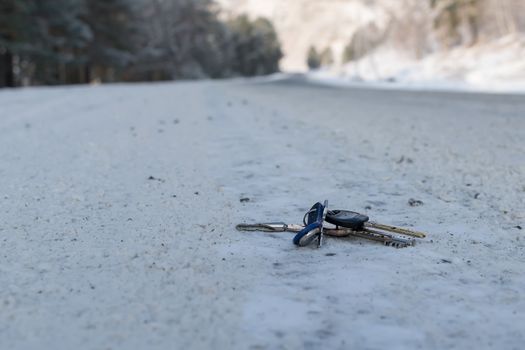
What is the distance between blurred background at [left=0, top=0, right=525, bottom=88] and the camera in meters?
28.3

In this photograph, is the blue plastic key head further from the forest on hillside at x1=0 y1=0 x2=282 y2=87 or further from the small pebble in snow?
the forest on hillside at x1=0 y1=0 x2=282 y2=87

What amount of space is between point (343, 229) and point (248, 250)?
0.66m

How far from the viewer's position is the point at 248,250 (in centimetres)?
291

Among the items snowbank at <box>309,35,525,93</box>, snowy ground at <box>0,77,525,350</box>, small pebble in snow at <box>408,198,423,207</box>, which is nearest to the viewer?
snowy ground at <box>0,77,525,350</box>

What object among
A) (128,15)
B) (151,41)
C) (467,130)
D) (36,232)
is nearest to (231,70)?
(151,41)

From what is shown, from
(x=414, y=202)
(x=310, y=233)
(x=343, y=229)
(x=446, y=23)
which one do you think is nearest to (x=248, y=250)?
(x=310, y=233)

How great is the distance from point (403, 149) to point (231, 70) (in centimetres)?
7291

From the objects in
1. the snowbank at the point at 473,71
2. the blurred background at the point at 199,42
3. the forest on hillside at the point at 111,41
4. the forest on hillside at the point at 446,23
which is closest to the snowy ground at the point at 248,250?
the snowbank at the point at 473,71

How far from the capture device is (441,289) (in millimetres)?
2412

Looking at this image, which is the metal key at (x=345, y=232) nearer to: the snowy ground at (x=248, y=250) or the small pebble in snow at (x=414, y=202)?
the snowy ground at (x=248, y=250)

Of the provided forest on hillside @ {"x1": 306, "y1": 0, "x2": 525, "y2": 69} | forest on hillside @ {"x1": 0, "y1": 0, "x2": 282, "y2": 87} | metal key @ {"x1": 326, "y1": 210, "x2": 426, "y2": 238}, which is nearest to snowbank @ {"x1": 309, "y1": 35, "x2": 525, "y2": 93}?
forest on hillside @ {"x1": 306, "y1": 0, "x2": 525, "y2": 69}

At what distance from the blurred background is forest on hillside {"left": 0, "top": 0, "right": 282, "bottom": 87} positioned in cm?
8

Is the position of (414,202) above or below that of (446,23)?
below

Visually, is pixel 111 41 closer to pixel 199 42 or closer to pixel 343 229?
pixel 199 42
